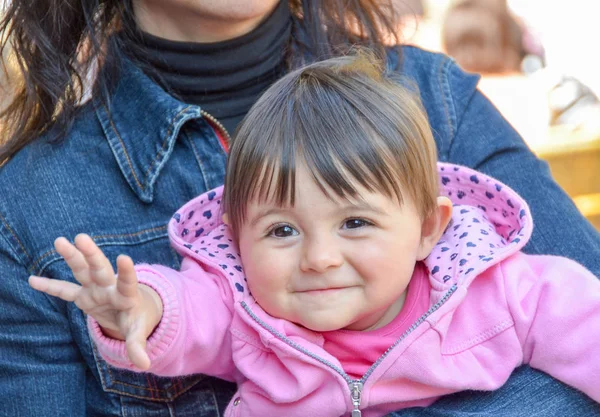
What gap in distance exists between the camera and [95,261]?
1.20 m

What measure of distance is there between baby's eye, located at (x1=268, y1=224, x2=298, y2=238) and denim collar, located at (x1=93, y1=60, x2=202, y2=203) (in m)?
0.41

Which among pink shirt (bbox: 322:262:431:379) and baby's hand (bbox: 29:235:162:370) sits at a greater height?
baby's hand (bbox: 29:235:162:370)

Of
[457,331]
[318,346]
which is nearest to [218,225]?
[318,346]

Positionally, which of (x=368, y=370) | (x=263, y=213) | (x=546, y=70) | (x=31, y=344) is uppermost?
(x=263, y=213)

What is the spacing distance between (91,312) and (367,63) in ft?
2.37

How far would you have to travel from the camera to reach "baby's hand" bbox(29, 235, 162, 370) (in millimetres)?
1190

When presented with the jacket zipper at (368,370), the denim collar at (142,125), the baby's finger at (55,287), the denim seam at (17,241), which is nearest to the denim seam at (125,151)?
the denim collar at (142,125)

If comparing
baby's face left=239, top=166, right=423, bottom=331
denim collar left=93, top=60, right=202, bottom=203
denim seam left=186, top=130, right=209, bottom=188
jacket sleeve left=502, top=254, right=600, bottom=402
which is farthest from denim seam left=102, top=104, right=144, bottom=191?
jacket sleeve left=502, top=254, right=600, bottom=402

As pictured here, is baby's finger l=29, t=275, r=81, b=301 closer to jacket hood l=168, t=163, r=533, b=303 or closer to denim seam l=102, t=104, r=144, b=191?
jacket hood l=168, t=163, r=533, b=303

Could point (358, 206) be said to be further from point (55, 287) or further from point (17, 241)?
point (17, 241)

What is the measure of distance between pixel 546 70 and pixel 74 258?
4.97 meters

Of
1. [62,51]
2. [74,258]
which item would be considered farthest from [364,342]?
[62,51]

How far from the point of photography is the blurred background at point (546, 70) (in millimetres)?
4621

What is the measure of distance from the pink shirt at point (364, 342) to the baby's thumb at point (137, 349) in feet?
1.36
